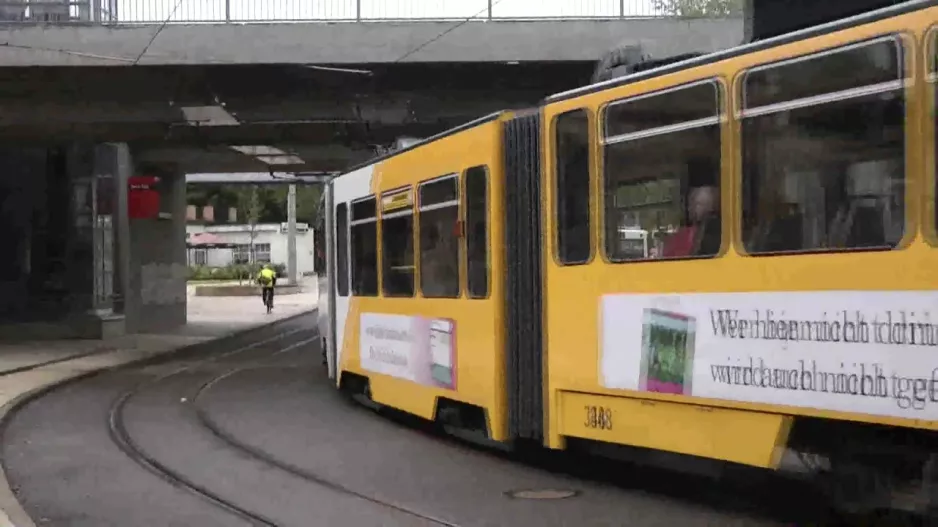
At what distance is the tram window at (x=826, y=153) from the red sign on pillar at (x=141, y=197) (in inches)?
937

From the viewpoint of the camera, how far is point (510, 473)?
921 cm

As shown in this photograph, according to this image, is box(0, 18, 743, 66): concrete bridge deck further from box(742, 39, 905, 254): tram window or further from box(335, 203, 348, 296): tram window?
box(742, 39, 905, 254): tram window

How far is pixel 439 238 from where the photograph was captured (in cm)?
1026

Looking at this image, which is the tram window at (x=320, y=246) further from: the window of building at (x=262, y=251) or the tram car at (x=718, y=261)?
the window of building at (x=262, y=251)

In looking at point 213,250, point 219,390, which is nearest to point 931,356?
point 219,390

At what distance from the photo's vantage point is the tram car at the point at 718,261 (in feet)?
19.6

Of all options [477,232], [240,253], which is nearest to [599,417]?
[477,232]

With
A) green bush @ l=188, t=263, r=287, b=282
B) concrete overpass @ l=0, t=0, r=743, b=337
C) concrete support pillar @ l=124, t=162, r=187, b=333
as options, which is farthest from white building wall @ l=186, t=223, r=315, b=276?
concrete overpass @ l=0, t=0, r=743, b=337

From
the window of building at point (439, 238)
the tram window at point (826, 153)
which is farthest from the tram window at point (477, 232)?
the tram window at point (826, 153)

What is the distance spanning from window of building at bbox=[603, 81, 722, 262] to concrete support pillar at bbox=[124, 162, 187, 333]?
2353 cm

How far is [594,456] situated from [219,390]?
311 inches

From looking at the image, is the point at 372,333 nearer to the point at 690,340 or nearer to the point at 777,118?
the point at 690,340

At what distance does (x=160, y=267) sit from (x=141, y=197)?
3096mm

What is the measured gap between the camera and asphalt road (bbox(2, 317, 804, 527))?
25.2ft
